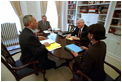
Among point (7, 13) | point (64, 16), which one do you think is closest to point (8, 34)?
point (7, 13)

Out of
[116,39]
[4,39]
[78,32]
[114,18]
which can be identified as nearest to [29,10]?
[4,39]

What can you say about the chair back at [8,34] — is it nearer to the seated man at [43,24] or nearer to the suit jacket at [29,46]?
the seated man at [43,24]

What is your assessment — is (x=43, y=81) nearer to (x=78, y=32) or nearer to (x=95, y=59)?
(x=95, y=59)

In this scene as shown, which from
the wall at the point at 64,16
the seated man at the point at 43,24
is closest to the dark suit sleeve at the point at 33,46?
the seated man at the point at 43,24

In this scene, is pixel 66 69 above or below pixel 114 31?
below

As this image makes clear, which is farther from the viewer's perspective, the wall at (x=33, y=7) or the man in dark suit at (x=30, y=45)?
the wall at (x=33, y=7)

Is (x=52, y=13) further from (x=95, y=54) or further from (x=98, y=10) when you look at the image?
(x=95, y=54)

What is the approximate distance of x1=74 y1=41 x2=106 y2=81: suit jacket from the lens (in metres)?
0.84

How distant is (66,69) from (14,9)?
2.95 m

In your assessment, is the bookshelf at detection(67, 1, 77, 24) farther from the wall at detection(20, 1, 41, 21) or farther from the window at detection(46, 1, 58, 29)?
the wall at detection(20, 1, 41, 21)

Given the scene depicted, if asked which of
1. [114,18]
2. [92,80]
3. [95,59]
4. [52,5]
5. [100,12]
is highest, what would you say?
[52,5]

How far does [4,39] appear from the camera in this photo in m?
2.64

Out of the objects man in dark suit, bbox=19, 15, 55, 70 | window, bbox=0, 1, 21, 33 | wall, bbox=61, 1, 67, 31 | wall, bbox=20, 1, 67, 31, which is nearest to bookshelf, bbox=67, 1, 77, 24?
wall, bbox=61, 1, 67, 31

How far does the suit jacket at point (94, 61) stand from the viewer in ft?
2.75
